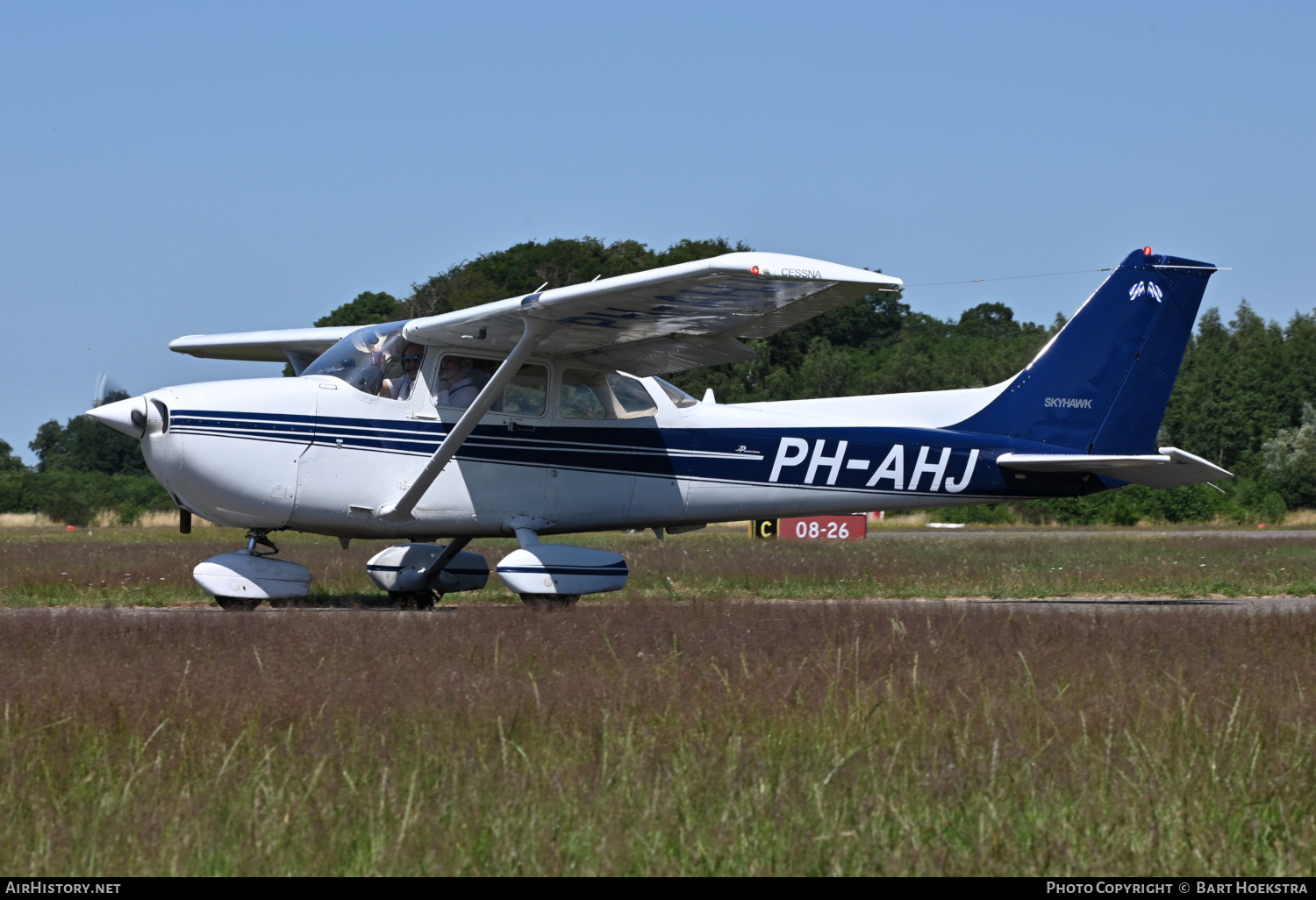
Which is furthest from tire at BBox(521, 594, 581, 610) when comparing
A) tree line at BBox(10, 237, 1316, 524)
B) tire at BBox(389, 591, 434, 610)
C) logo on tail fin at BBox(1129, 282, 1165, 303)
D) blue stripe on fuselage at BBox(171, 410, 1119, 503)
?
tree line at BBox(10, 237, 1316, 524)

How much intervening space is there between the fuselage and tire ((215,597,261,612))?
0.59m

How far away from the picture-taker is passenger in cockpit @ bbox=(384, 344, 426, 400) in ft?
31.6

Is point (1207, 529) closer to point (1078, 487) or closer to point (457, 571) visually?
point (1078, 487)

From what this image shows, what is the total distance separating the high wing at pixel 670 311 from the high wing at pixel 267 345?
2.72 m

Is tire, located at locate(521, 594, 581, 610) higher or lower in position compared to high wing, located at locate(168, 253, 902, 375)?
lower

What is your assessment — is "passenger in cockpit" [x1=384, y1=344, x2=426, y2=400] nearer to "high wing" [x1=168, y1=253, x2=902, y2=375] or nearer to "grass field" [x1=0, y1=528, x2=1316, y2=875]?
"high wing" [x1=168, y1=253, x2=902, y2=375]

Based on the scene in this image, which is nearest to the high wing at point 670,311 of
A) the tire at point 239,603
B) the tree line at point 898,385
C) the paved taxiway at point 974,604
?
the paved taxiway at point 974,604

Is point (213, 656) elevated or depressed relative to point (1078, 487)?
depressed

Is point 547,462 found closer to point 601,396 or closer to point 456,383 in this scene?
point 601,396

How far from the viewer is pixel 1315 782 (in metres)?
4.00

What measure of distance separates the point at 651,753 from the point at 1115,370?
8569 mm

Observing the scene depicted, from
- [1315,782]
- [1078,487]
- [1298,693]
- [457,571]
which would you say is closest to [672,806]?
[1315,782]

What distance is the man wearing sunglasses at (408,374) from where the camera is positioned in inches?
379

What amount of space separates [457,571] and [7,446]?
6802 cm
